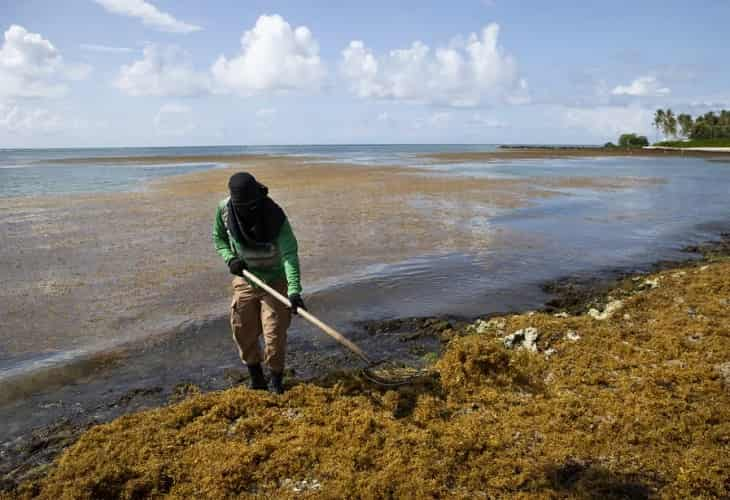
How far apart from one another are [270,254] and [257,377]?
1411 mm

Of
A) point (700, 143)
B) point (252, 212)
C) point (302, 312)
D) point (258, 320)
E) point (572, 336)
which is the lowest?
point (572, 336)

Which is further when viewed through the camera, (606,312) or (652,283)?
(652,283)

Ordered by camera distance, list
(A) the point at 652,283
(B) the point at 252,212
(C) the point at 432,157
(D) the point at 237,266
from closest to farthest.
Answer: (B) the point at 252,212 < (D) the point at 237,266 < (A) the point at 652,283 < (C) the point at 432,157

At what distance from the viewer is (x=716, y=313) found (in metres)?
6.90

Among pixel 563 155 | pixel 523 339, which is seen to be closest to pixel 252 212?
pixel 523 339

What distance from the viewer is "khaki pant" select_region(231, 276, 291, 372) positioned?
5.14 meters

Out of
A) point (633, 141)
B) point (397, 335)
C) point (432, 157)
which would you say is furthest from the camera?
point (633, 141)

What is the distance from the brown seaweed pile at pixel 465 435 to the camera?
3.76 metres

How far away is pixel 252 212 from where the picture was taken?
189 inches

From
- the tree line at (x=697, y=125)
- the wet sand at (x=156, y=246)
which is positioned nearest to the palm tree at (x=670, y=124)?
the tree line at (x=697, y=125)

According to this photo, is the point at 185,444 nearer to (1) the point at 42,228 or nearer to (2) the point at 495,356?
(2) the point at 495,356

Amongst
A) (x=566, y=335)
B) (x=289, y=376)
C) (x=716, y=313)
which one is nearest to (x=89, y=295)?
(x=289, y=376)

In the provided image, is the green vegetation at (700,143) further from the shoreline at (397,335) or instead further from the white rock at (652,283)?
the white rock at (652,283)

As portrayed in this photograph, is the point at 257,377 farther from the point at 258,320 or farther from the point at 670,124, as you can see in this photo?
the point at 670,124
